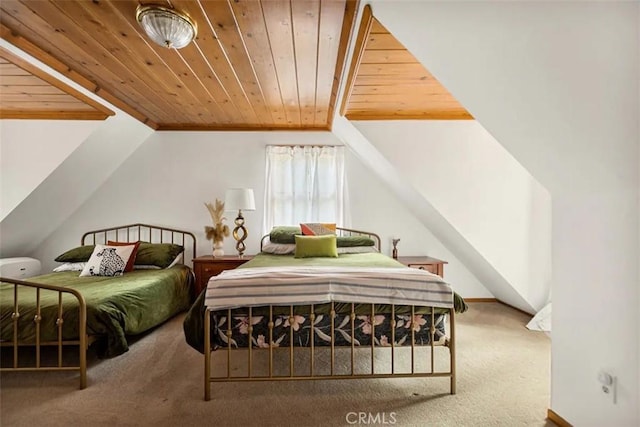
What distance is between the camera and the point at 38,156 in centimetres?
320

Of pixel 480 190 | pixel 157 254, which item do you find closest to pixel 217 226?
pixel 157 254

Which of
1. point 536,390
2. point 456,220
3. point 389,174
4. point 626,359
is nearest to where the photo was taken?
point 626,359

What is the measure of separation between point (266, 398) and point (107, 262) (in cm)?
229

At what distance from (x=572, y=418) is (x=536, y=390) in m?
0.46

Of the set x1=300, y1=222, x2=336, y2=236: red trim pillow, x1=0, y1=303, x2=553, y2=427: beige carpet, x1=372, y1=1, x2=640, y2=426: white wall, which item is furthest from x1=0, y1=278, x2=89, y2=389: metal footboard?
x1=372, y1=1, x2=640, y2=426: white wall

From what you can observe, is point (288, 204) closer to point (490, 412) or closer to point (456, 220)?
point (456, 220)

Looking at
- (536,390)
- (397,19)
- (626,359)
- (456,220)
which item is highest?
(397,19)

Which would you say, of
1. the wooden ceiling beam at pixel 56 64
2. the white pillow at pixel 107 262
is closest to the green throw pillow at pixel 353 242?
the white pillow at pixel 107 262

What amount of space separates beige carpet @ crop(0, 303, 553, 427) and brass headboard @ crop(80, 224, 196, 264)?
1741 mm

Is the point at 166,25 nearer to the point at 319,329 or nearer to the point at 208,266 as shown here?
the point at 319,329

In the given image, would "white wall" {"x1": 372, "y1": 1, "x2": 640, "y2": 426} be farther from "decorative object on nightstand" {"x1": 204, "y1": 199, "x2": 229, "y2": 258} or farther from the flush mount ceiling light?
"decorative object on nightstand" {"x1": 204, "y1": 199, "x2": 229, "y2": 258}

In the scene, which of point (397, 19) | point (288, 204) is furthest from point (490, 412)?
point (288, 204)

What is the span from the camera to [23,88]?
2.66 m

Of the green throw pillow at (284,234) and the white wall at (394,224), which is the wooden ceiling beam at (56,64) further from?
the white wall at (394,224)
